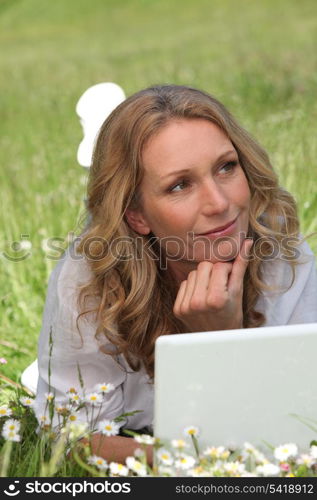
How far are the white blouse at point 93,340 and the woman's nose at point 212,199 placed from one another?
55 centimetres

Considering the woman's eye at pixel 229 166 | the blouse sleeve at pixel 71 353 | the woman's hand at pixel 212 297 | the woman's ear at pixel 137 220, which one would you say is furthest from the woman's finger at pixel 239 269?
the blouse sleeve at pixel 71 353

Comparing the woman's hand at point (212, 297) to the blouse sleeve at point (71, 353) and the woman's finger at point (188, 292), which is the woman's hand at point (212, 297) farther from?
the blouse sleeve at point (71, 353)

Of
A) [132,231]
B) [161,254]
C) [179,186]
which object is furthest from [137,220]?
[179,186]

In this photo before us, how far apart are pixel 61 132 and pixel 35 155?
1.47 ft

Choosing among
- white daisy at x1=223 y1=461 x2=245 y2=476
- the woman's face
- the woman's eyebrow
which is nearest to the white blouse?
the woman's face

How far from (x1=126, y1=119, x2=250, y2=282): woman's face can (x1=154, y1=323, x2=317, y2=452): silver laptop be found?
618 millimetres

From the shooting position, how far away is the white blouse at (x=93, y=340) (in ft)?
8.42

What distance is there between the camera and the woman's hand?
7.38 ft

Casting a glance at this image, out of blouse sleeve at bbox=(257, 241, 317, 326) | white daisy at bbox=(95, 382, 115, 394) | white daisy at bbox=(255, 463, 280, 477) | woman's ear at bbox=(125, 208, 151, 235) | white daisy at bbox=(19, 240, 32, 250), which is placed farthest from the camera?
white daisy at bbox=(19, 240, 32, 250)

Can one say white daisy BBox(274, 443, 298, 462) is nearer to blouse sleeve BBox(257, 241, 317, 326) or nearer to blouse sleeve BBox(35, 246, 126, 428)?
blouse sleeve BBox(35, 246, 126, 428)

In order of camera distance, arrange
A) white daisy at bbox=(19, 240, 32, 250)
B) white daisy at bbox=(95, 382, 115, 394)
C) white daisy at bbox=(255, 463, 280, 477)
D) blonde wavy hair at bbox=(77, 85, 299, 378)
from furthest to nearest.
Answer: white daisy at bbox=(19, 240, 32, 250) → blonde wavy hair at bbox=(77, 85, 299, 378) → white daisy at bbox=(95, 382, 115, 394) → white daisy at bbox=(255, 463, 280, 477)

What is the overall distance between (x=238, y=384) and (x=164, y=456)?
8.9 inches
